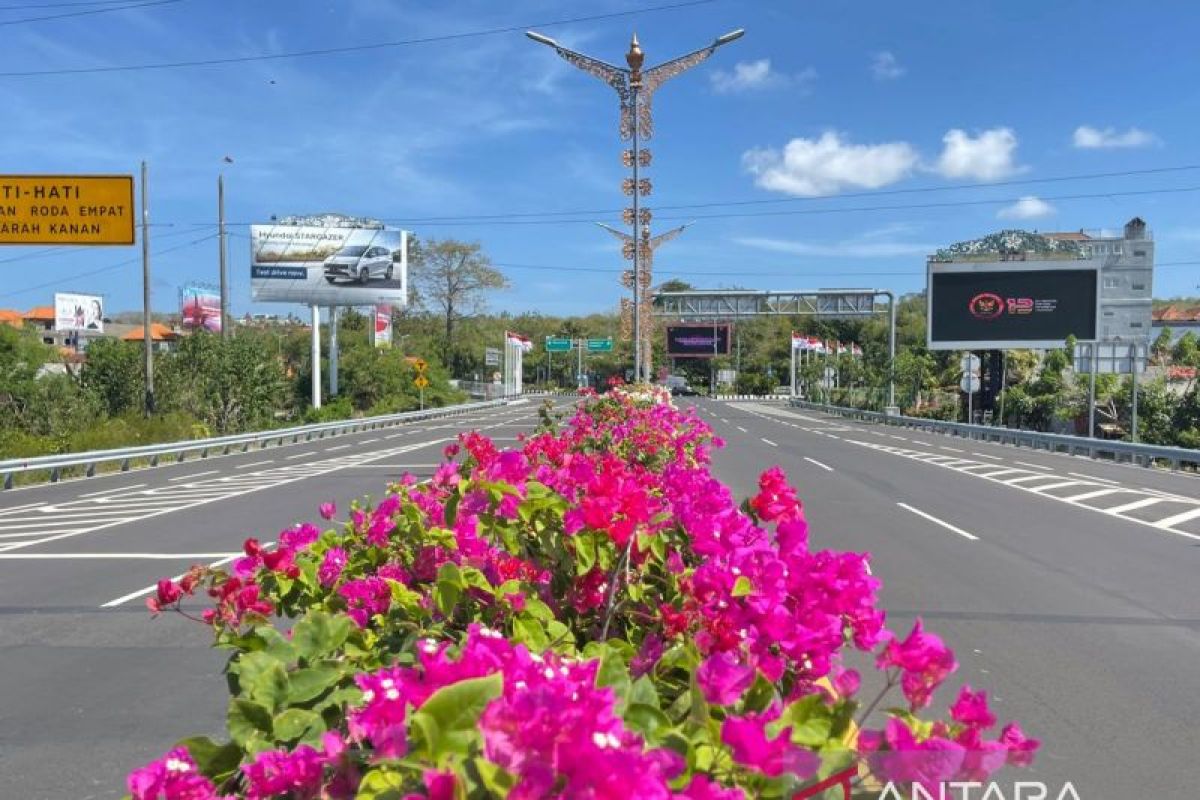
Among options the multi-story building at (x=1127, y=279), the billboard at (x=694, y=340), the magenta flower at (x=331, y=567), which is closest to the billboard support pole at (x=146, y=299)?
the magenta flower at (x=331, y=567)

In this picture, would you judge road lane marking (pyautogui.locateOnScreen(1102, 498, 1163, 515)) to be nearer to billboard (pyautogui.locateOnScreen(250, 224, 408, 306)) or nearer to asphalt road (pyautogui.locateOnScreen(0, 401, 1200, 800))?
asphalt road (pyautogui.locateOnScreen(0, 401, 1200, 800))

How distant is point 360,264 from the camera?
1962 inches

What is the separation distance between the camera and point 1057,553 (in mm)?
10383

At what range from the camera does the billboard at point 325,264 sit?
49.4 meters

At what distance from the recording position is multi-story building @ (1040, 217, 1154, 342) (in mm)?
57562

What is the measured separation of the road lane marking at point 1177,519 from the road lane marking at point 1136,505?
0.71 metres

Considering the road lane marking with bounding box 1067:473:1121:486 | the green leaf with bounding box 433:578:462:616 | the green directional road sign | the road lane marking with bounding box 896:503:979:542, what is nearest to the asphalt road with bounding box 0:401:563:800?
the green leaf with bounding box 433:578:462:616

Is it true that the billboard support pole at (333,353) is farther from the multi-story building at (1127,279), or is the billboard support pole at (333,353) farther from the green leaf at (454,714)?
the green leaf at (454,714)

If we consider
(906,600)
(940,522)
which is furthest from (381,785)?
(940,522)

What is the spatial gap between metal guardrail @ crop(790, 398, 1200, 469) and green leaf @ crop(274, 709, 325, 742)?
24296 mm

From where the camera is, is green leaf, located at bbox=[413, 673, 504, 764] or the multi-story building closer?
green leaf, located at bbox=[413, 673, 504, 764]

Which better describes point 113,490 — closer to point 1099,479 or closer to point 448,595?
point 448,595

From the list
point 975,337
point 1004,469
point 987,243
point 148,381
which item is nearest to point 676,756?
point 1004,469

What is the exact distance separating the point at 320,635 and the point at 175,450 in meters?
24.5
